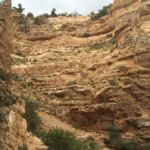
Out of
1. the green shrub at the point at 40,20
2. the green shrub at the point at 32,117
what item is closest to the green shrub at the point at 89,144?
the green shrub at the point at 32,117

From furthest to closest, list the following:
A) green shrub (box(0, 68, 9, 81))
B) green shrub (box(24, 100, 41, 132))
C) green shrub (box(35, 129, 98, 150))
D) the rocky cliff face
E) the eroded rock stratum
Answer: the eroded rock stratum
green shrub (box(24, 100, 41, 132))
green shrub (box(35, 129, 98, 150))
green shrub (box(0, 68, 9, 81))
the rocky cliff face

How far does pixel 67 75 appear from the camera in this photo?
41875 mm

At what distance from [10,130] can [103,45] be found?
26023mm

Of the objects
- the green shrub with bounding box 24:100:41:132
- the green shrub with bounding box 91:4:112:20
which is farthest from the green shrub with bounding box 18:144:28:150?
the green shrub with bounding box 91:4:112:20

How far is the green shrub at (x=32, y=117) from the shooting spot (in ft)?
100.0

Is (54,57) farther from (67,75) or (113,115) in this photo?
(113,115)

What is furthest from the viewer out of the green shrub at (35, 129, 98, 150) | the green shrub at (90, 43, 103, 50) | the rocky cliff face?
the green shrub at (90, 43, 103, 50)

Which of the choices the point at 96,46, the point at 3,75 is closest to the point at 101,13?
the point at 96,46

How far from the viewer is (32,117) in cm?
3161

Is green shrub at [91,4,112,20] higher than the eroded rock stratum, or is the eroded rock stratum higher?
green shrub at [91,4,112,20]

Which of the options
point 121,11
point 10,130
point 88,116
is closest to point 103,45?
point 121,11

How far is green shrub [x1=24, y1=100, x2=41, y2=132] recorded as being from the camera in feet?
100.0

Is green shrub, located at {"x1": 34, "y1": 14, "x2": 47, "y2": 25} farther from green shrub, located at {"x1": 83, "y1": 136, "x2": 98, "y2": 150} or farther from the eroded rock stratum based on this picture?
green shrub, located at {"x1": 83, "y1": 136, "x2": 98, "y2": 150}

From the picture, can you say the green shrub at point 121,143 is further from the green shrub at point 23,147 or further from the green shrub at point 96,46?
the green shrub at point 23,147
